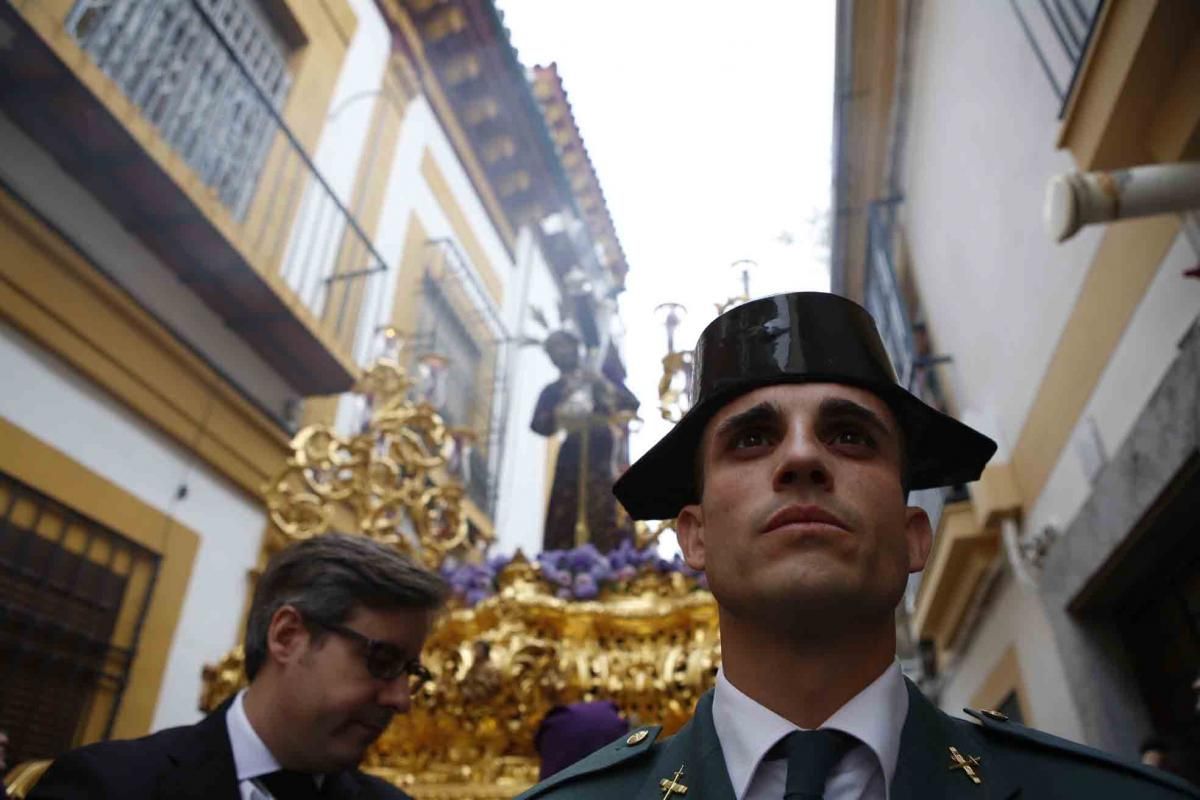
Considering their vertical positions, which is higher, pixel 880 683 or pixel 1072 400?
pixel 1072 400

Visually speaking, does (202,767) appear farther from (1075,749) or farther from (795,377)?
(1075,749)

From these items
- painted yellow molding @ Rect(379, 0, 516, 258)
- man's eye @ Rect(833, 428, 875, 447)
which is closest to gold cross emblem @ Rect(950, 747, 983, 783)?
man's eye @ Rect(833, 428, 875, 447)

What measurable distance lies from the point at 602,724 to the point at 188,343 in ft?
12.5

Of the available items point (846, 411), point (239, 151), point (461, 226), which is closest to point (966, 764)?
point (846, 411)

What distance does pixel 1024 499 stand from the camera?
4.94 meters

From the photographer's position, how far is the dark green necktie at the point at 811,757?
0.98 metres

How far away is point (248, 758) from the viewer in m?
1.92

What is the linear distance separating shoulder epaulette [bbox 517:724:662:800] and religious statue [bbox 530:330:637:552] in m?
2.26

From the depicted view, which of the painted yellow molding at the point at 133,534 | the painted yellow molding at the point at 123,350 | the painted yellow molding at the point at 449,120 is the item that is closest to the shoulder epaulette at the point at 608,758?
the painted yellow molding at the point at 133,534

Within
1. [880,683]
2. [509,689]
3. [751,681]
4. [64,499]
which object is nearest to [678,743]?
[751,681]

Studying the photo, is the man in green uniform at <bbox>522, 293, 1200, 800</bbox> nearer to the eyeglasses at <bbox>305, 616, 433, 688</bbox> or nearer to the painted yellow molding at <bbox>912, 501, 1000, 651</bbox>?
the eyeglasses at <bbox>305, 616, 433, 688</bbox>

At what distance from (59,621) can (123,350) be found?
1.43 m

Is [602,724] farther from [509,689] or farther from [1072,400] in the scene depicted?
[1072,400]

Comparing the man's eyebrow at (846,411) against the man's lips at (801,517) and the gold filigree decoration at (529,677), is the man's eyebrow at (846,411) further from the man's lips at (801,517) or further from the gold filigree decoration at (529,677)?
the gold filigree decoration at (529,677)
